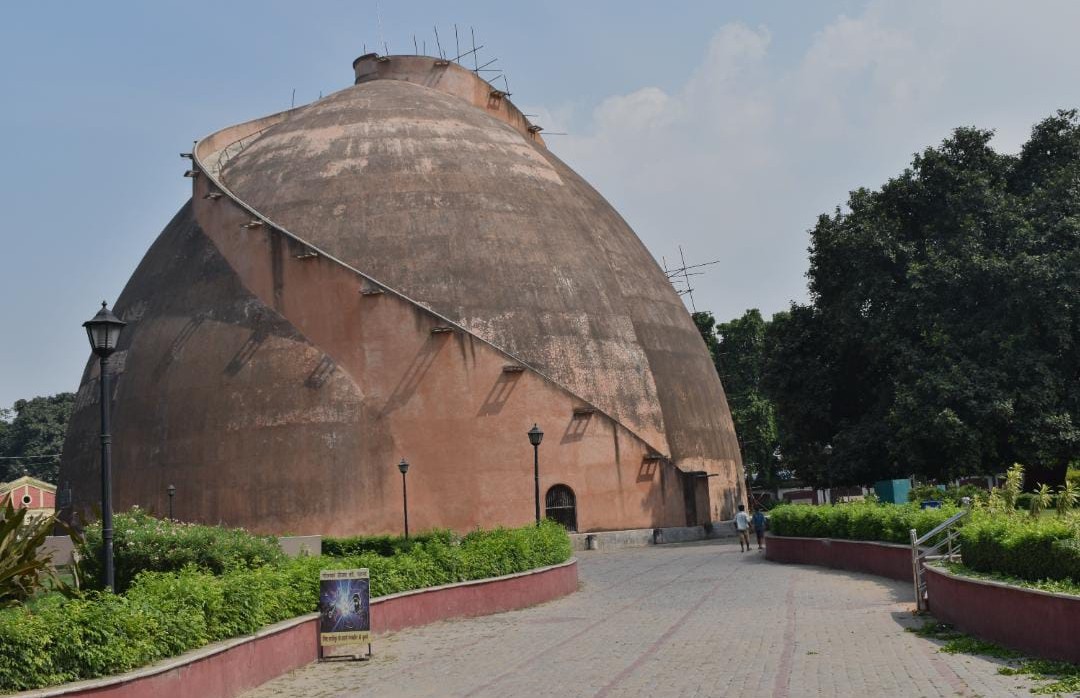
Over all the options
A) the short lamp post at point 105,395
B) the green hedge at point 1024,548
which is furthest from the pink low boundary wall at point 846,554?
the short lamp post at point 105,395

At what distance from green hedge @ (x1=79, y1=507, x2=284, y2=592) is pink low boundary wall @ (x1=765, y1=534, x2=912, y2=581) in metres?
9.72

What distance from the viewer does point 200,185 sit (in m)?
34.4

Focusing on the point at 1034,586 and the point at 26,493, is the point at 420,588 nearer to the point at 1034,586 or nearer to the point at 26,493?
the point at 1034,586

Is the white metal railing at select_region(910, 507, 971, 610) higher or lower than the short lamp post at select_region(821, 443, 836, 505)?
lower

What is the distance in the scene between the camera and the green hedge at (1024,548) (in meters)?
10.1

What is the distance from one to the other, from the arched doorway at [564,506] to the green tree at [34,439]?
61.0 meters

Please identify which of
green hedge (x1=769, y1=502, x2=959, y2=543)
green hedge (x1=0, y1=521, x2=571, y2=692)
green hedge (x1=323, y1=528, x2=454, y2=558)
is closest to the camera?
green hedge (x1=0, y1=521, x2=571, y2=692)

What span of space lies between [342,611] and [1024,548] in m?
6.96

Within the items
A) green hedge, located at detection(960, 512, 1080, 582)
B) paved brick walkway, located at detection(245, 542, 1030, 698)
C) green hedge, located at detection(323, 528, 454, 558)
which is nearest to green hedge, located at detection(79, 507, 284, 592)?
paved brick walkway, located at detection(245, 542, 1030, 698)

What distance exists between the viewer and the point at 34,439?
82.4 meters

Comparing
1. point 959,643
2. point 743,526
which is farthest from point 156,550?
point 743,526

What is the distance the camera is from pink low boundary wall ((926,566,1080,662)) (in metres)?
9.16

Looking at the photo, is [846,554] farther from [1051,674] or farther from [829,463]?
[1051,674]

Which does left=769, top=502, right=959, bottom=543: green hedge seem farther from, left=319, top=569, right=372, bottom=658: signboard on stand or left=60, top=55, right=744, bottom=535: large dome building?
left=319, top=569, right=372, bottom=658: signboard on stand
